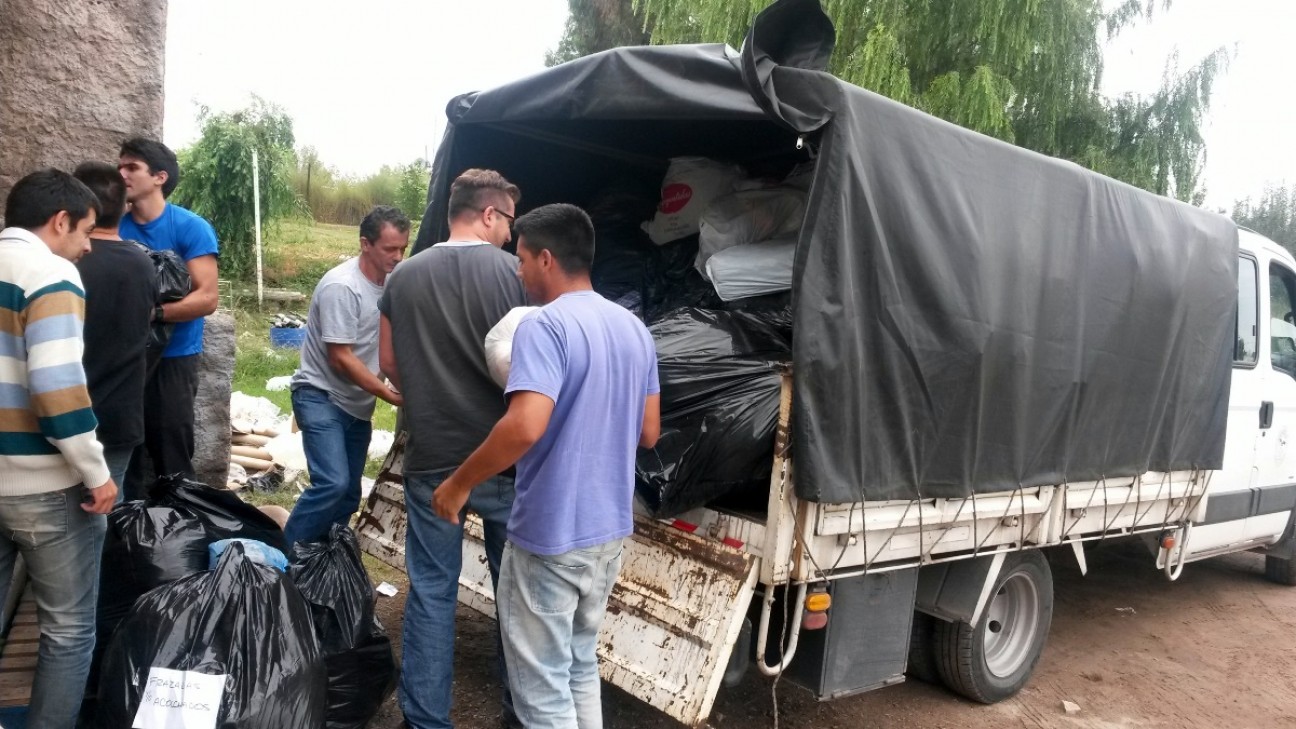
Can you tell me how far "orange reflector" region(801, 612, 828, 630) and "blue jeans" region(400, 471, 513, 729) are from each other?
3.26 ft

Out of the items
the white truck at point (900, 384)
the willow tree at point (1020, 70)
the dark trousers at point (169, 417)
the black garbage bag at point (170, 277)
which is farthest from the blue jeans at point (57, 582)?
the willow tree at point (1020, 70)

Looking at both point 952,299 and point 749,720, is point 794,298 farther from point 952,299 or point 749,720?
point 749,720

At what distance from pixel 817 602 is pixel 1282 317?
4273 mm

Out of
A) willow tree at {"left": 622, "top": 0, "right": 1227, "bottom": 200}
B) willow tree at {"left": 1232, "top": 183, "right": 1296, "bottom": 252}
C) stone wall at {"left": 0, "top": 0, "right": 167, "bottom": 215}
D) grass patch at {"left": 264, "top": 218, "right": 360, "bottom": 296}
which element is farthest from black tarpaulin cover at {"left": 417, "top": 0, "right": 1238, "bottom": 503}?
willow tree at {"left": 1232, "top": 183, "right": 1296, "bottom": 252}

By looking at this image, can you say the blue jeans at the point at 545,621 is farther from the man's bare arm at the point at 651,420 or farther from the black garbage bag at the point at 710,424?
the black garbage bag at the point at 710,424

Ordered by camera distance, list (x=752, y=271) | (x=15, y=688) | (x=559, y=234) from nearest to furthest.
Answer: (x=559, y=234) < (x=15, y=688) < (x=752, y=271)

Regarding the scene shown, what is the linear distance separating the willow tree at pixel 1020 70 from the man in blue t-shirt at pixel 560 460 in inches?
284

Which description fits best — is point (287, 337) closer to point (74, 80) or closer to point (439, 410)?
point (74, 80)

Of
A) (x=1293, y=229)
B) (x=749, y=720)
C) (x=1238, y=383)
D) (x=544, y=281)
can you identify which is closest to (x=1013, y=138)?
(x=1238, y=383)

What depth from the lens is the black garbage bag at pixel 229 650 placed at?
94.5 inches

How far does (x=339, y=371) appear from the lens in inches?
144

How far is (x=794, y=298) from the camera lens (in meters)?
2.71

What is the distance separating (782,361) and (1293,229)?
23097 mm

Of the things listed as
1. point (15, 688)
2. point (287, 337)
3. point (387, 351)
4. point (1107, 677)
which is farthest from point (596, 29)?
point (15, 688)
